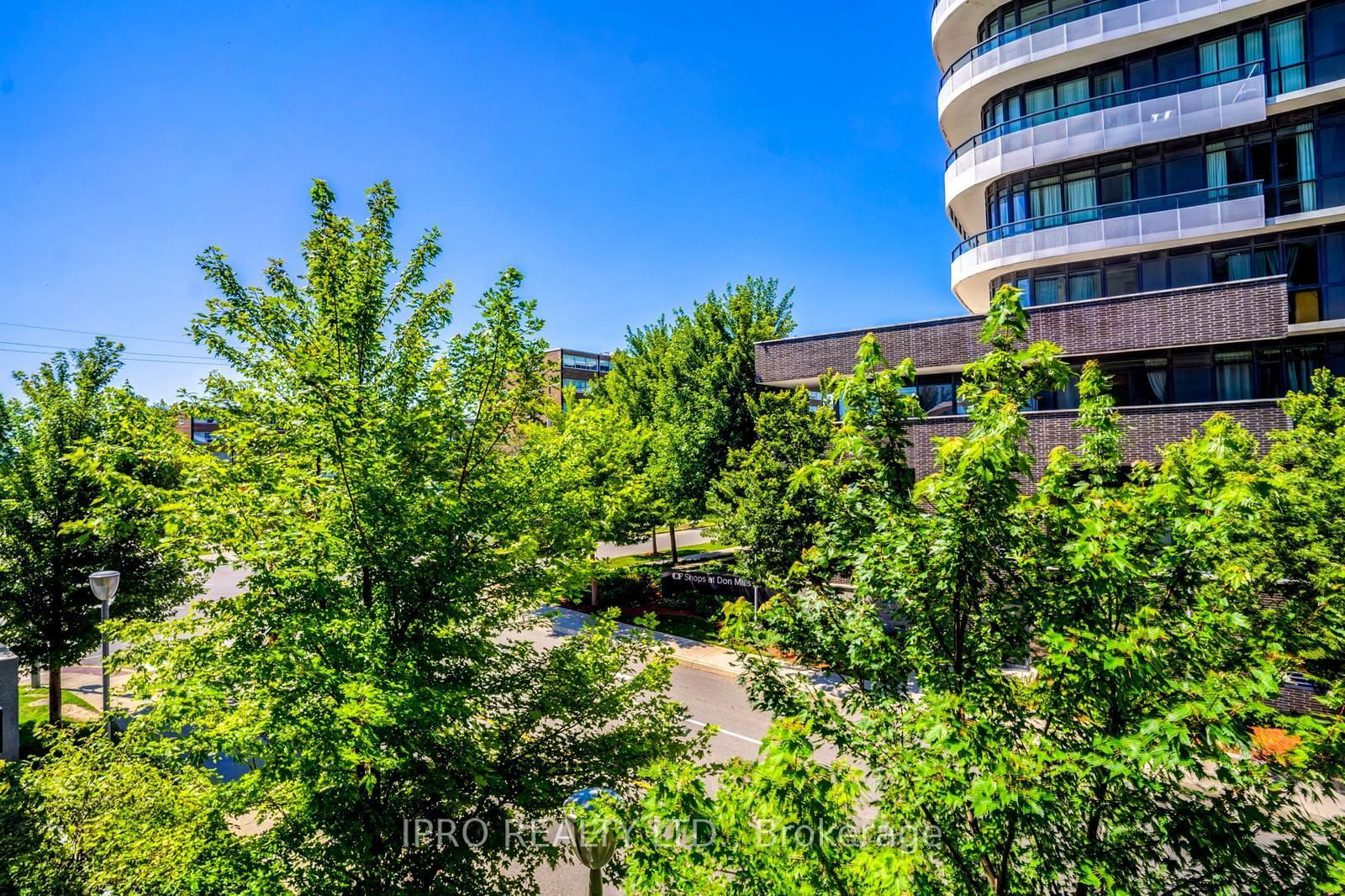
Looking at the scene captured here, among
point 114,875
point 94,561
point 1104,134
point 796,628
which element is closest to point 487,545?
point 796,628

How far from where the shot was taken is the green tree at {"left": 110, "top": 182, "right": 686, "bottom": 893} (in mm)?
5539

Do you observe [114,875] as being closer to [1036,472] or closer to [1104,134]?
[1036,472]

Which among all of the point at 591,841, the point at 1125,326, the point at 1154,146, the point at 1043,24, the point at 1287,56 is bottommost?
the point at 591,841

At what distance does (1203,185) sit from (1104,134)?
2806 millimetres

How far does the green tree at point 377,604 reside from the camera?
554 cm

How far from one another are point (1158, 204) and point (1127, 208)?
67cm

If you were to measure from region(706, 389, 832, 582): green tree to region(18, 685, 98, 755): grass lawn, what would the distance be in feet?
52.7

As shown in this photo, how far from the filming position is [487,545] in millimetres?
6945

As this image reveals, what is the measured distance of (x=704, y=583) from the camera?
82.5ft

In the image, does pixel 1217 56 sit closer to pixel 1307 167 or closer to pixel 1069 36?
pixel 1069 36

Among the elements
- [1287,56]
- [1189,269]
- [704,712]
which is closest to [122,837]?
[704,712]

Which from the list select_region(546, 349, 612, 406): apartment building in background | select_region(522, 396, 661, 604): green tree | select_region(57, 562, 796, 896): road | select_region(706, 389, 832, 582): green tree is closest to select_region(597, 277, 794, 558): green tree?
select_region(522, 396, 661, 604): green tree

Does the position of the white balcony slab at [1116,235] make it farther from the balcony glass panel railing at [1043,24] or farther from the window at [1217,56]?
the balcony glass panel railing at [1043,24]

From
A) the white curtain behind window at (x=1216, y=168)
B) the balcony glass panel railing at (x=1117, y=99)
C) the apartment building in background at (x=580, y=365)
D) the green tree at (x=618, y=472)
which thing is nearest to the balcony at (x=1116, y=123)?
the balcony glass panel railing at (x=1117, y=99)
